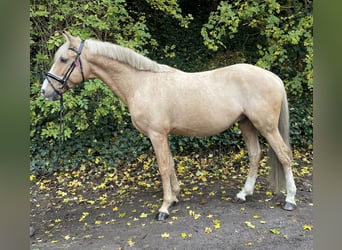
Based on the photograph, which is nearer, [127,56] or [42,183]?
[127,56]

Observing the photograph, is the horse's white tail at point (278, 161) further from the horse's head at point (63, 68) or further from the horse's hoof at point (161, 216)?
the horse's head at point (63, 68)

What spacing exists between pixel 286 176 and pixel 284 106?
2.67ft

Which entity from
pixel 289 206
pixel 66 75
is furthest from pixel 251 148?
pixel 66 75

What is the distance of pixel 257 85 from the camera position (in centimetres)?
362

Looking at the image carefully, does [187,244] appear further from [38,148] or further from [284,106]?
[38,148]

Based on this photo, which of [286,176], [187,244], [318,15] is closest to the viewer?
[318,15]

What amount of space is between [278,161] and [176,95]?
1.46 metres

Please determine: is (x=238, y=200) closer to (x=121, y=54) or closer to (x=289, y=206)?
(x=289, y=206)

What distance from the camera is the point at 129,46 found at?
199 inches

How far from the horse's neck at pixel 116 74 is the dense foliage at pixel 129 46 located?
1212 millimetres

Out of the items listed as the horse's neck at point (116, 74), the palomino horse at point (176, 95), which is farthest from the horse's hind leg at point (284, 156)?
the horse's neck at point (116, 74)

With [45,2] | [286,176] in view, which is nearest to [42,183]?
[45,2]

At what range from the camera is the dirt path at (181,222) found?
3.22 metres

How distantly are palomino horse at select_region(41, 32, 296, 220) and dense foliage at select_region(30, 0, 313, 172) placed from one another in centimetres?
130
